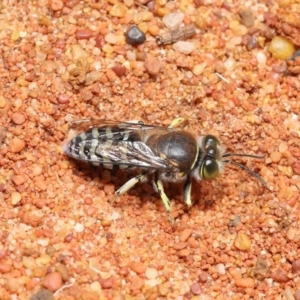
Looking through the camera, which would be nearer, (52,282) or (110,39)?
(52,282)

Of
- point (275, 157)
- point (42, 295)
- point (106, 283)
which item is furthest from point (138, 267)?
Result: point (275, 157)

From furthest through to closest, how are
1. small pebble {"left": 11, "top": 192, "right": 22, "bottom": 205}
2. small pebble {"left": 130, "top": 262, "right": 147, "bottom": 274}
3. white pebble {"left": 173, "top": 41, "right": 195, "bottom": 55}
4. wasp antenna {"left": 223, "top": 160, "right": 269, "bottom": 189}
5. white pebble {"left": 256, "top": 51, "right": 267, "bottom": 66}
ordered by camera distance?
white pebble {"left": 256, "top": 51, "right": 267, "bottom": 66}, white pebble {"left": 173, "top": 41, "right": 195, "bottom": 55}, wasp antenna {"left": 223, "top": 160, "right": 269, "bottom": 189}, small pebble {"left": 11, "top": 192, "right": 22, "bottom": 205}, small pebble {"left": 130, "top": 262, "right": 147, "bottom": 274}

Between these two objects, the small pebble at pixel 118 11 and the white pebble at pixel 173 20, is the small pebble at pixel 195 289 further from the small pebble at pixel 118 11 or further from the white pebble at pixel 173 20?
the small pebble at pixel 118 11

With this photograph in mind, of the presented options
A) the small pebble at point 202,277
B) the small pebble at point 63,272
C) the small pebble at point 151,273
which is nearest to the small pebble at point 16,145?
the small pebble at point 63,272

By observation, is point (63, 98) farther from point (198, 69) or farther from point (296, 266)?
point (296, 266)

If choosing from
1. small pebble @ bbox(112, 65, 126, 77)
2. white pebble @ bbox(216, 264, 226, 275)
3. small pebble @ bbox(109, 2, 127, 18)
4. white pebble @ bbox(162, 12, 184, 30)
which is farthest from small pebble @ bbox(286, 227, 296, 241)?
small pebble @ bbox(109, 2, 127, 18)

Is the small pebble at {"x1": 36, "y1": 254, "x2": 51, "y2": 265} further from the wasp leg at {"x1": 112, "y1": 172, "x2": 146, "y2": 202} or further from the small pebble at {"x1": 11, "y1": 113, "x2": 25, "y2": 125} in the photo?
the small pebble at {"x1": 11, "y1": 113, "x2": 25, "y2": 125}
